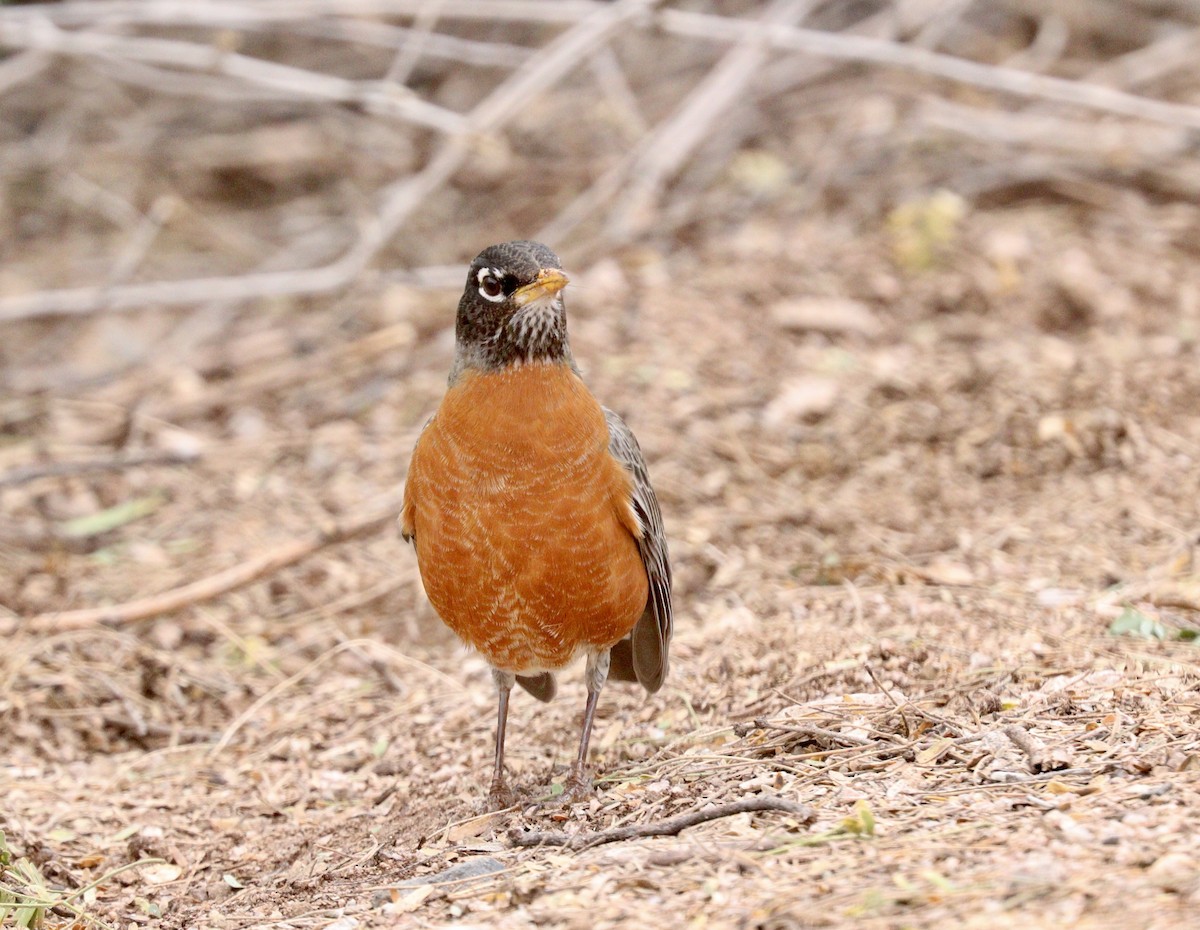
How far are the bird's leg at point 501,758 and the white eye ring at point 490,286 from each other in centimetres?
144

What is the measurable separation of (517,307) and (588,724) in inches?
60.6

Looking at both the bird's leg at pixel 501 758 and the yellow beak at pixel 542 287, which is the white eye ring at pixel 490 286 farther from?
the bird's leg at pixel 501 758

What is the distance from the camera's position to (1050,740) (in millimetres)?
4078

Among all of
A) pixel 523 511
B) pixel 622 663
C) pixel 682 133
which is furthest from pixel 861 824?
pixel 682 133

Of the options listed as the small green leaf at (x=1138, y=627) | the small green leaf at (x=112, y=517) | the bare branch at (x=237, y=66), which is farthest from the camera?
the bare branch at (x=237, y=66)

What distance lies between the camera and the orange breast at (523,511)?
454 centimetres

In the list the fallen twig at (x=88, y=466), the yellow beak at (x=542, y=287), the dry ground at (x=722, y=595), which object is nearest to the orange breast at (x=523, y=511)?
the yellow beak at (x=542, y=287)

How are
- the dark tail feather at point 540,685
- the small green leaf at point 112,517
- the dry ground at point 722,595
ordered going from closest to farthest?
the dry ground at point 722,595 → the dark tail feather at point 540,685 → the small green leaf at point 112,517

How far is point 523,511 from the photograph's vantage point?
4527 mm

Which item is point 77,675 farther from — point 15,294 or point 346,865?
point 15,294

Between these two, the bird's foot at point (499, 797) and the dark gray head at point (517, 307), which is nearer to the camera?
the dark gray head at point (517, 307)

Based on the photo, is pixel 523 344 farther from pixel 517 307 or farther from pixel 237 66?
pixel 237 66

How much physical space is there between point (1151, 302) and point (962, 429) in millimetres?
2222

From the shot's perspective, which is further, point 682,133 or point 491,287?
point 682,133
